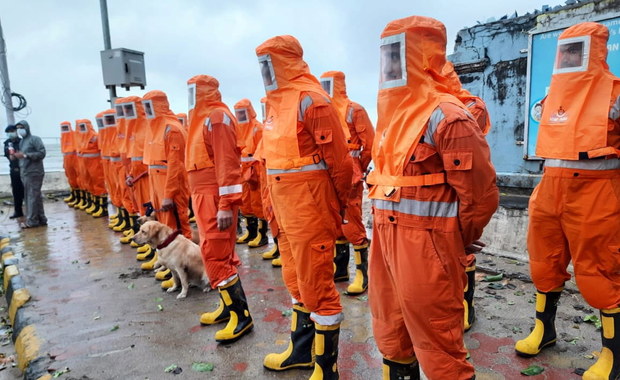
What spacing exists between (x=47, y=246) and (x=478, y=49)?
921 cm

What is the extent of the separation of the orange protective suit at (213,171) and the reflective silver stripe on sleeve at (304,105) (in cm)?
112

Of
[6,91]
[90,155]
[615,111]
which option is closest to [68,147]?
[90,155]

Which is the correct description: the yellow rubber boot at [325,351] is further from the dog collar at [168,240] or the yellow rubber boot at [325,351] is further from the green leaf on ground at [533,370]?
the dog collar at [168,240]

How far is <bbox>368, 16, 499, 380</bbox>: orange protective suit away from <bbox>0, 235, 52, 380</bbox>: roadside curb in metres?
3.24

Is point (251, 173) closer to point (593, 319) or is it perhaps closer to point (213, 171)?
point (213, 171)

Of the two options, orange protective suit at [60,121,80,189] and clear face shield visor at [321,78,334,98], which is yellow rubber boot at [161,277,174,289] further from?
orange protective suit at [60,121,80,189]

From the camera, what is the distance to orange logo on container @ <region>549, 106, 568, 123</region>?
10.5ft

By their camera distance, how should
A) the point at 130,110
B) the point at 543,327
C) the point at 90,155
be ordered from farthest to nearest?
the point at 90,155 → the point at 130,110 → the point at 543,327

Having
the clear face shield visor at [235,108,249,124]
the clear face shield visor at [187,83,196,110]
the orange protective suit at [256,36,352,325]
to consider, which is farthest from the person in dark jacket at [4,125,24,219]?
the orange protective suit at [256,36,352,325]

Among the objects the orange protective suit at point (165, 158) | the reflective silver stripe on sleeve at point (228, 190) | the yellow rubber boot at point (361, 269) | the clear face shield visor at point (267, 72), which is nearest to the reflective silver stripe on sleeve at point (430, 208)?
the clear face shield visor at point (267, 72)

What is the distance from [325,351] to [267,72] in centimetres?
209

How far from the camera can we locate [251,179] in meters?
7.45

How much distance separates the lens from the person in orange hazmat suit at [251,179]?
7.49 m

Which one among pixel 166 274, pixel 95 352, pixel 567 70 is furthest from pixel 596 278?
pixel 166 274
